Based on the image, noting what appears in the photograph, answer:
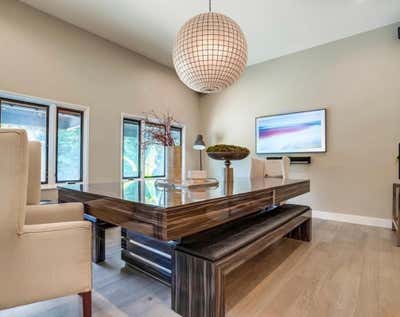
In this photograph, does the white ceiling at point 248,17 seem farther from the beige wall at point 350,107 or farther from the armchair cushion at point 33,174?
the armchair cushion at point 33,174

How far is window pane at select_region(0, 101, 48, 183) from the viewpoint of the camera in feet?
9.49

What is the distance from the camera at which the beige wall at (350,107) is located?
10.9 feet

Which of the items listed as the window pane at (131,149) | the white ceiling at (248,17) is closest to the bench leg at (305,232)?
the white ceiling at (248,17)

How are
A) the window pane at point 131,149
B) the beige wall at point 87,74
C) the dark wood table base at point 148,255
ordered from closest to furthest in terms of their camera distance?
the dark wood table base at point 148,255 → the beige wall at point 87,74 → the window pane at point 131,149

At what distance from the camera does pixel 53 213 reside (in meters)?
1.50

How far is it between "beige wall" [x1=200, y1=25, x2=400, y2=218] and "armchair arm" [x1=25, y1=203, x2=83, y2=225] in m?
3.62

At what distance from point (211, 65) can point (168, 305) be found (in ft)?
5.89

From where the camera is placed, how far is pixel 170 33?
11.8ft

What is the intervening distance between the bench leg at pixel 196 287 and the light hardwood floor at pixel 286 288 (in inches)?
8.0

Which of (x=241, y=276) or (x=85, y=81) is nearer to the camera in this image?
(x=241, y=276)

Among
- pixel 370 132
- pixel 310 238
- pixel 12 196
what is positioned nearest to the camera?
pixel 12 196

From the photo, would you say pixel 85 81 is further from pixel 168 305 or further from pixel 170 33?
pixel 168 305

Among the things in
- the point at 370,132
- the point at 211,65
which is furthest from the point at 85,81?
the point at 370,132

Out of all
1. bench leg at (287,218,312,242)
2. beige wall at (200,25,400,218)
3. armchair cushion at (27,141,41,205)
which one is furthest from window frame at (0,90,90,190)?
beige wall at (200,25,400,218)
